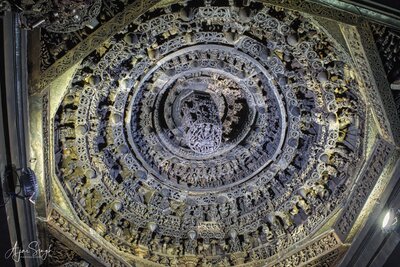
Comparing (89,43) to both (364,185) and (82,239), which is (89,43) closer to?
(82,239)

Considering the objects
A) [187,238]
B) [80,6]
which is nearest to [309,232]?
[187,238]

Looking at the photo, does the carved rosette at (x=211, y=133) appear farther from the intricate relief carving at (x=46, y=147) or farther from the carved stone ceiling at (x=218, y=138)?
the intricate relief carving at (x=46, y=147)

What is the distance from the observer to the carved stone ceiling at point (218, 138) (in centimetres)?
581

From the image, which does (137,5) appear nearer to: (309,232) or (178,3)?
(178,3)

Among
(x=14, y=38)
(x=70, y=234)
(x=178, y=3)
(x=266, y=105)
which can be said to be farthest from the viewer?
(x=266, y=105)

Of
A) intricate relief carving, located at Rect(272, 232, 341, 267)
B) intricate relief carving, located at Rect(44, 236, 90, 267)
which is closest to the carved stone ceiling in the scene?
intricate relief carving, located at Rect(272, 232, 341, 267)

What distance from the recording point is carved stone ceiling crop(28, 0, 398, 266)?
581 cm

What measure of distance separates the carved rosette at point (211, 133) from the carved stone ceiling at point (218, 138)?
15 mm

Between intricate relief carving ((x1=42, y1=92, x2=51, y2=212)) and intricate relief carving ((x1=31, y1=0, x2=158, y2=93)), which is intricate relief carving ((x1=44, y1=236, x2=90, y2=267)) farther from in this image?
intricate relief carving ((x1=31, y1=0, x2=158, y2=93))

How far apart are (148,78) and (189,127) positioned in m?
0.91

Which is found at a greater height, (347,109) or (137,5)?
(137,5)

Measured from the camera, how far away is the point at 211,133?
7035 millimetres

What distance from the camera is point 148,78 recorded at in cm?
668

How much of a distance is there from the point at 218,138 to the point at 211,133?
0.12 meters
